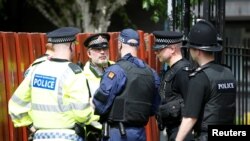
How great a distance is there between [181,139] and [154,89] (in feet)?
2.92

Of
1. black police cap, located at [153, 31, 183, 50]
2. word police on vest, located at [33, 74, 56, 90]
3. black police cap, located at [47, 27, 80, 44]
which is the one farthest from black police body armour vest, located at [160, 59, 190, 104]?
word police on vest, located at [33, 74, 56, 90]

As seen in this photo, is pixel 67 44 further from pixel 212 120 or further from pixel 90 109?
pixel 212 120

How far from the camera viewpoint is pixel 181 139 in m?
4.90

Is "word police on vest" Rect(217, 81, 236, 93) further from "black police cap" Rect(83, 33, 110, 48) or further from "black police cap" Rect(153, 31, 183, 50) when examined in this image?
"black police cap" Rect(83, 33, 110, 48)

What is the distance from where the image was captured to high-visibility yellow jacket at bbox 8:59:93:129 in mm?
4945

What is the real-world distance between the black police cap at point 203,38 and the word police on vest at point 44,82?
4.02ft

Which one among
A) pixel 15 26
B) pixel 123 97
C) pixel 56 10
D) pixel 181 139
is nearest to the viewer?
pixel 181 139

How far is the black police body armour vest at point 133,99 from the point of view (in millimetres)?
5430

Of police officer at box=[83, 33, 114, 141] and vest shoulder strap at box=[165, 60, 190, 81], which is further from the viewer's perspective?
police officer at box=[83, 33, 114, 141]

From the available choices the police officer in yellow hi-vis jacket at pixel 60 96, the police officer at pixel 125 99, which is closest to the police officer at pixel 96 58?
the police officer at pixel 125 99

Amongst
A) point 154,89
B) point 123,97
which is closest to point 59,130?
point 123,97

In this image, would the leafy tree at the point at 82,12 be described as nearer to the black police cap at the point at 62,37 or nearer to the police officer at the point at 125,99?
the police officer at the point at 125,99

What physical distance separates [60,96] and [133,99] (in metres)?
0.81

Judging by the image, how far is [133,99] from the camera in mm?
5465
